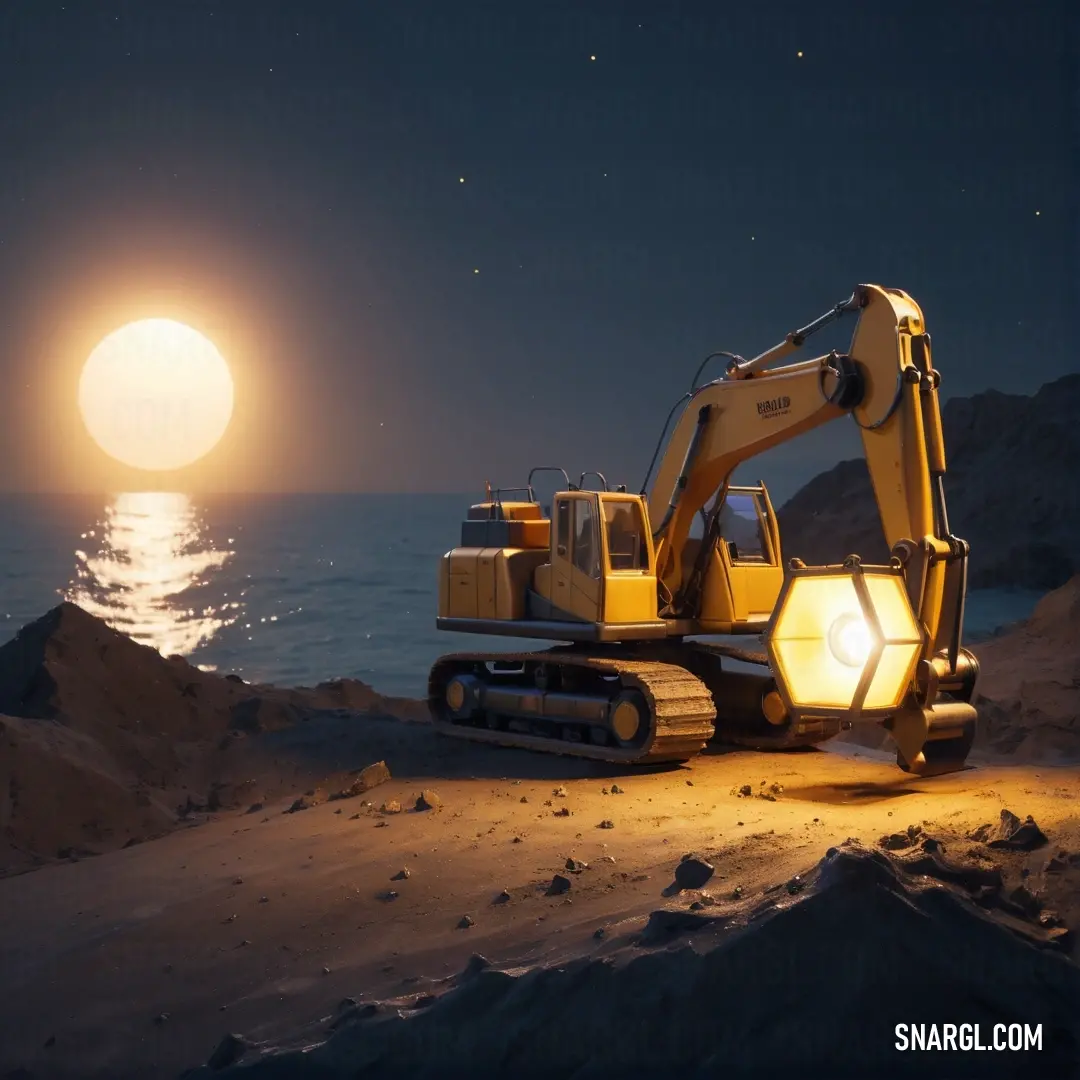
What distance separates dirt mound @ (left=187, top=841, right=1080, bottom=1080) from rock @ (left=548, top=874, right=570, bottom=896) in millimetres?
1821

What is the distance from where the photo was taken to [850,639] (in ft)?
33.7

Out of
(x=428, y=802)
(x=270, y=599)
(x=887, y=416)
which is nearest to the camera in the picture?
(x=428, y=802)

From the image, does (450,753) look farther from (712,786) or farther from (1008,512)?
(1008,512)

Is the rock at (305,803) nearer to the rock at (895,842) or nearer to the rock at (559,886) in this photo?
the rock at (559,886)

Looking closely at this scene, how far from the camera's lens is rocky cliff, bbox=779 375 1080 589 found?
4650 centimetres

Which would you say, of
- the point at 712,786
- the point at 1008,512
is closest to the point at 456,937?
the point at 712,786

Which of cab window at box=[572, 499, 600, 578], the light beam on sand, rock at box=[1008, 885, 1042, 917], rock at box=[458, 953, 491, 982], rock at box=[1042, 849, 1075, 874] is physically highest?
cab window at box=[572, 499, 600, 578]

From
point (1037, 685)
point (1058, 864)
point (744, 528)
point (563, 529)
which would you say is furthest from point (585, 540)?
point (1037, 685)

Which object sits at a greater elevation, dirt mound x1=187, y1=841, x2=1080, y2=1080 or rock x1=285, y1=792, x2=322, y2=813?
dirt mound x1=187, y1=841, x2=1080, y2=1080

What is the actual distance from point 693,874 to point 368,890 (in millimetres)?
2288

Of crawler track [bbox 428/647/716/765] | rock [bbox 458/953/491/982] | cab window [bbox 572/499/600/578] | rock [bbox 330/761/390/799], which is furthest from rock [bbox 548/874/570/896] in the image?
cab window [bbox 572/499/600/578]

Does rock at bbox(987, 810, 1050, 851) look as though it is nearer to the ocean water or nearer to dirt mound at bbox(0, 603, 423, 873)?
dirt mound at bbox(0, 603, 423, 873)

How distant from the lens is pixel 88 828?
41.9 feet

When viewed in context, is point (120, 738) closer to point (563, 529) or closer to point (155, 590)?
point (563, 529)
